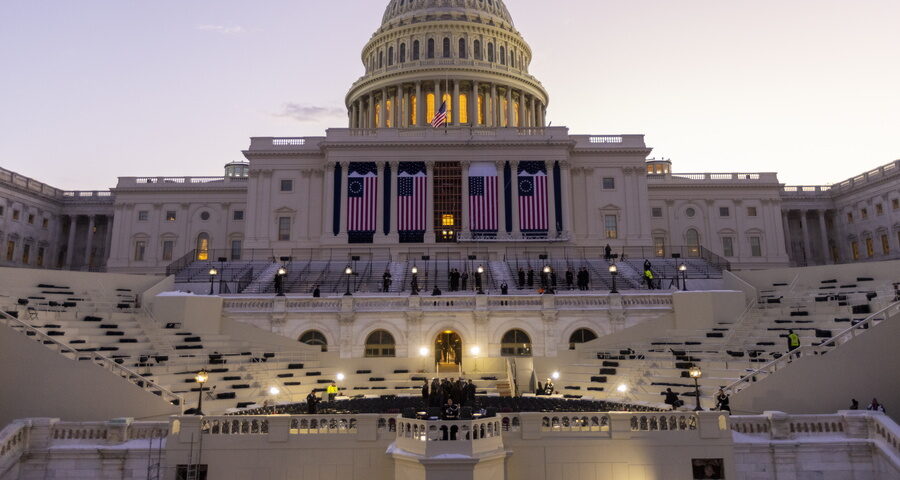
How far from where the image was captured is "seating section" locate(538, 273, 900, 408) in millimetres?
28359

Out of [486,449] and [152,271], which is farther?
[152,271]

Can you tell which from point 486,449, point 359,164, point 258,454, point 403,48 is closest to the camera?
point 486,449

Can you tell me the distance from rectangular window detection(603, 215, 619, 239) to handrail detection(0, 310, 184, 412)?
5000 cm

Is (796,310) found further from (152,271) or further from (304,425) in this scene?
(152,271)

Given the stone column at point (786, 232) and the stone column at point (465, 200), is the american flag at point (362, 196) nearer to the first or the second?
the stone column at point (465, 200)

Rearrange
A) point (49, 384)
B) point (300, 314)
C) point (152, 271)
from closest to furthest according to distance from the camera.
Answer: point (49, 384) < point (300, 314) < point (152, 271)

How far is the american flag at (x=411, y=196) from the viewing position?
63219 mm

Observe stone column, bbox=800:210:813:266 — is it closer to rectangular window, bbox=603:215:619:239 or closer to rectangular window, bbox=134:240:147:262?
rectangular window, bbox=603:215:619:239

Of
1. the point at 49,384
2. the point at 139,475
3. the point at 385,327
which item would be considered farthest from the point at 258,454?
the point at 385,327

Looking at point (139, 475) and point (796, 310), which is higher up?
point (796, 310)

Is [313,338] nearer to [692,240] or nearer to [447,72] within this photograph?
[692,240]

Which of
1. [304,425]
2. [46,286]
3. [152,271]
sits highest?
[152,271]

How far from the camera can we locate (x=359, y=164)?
212 feet

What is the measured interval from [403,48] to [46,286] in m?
63.8
